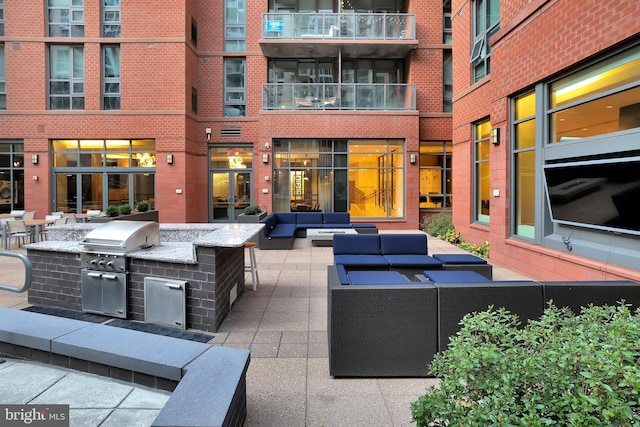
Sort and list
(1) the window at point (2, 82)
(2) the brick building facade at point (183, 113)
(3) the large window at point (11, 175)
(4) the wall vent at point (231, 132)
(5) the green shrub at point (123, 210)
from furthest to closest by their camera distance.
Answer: (4) the wall vent at point (231, 132)
(3) the large window at point (11, 175)
(1) the window at point (2, 82)
(2) the brick building facade at point (183, 113)
(5) the green shrub at point (123, 210)

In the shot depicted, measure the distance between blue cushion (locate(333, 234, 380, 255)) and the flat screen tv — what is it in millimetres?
3235

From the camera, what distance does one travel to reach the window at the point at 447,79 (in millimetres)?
17750

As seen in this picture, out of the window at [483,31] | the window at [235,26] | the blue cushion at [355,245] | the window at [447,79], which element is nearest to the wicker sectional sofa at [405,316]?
the blue cushion at [355,245]

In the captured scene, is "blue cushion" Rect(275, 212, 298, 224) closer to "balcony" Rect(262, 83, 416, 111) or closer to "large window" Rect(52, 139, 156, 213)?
"balcony" Rect(262, 83, 416, 111)

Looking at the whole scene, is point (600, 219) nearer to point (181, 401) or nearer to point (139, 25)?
point (181, 401)

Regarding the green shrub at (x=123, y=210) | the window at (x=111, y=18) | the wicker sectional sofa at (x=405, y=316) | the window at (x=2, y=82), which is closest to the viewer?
the wicker sectional sofa at (x=405, y=316)

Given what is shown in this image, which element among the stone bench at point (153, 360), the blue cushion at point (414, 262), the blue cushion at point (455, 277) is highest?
the blue cushion at point (455, 277)

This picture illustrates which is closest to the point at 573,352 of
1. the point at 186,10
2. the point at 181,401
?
the point at 181,401

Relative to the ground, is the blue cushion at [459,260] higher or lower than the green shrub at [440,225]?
lower

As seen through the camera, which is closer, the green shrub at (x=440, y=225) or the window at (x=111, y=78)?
the green shrub at (x=440, y=225)

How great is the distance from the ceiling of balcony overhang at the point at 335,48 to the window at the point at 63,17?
7927 mm

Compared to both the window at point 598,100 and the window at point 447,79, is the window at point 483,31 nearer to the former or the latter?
the window at point 598,100

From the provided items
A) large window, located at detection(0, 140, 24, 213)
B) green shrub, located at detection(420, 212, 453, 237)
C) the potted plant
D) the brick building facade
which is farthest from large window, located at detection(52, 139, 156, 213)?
green shrub, located at detection(420, 212, 453, 237)

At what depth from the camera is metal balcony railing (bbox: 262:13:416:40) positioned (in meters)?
16.9
